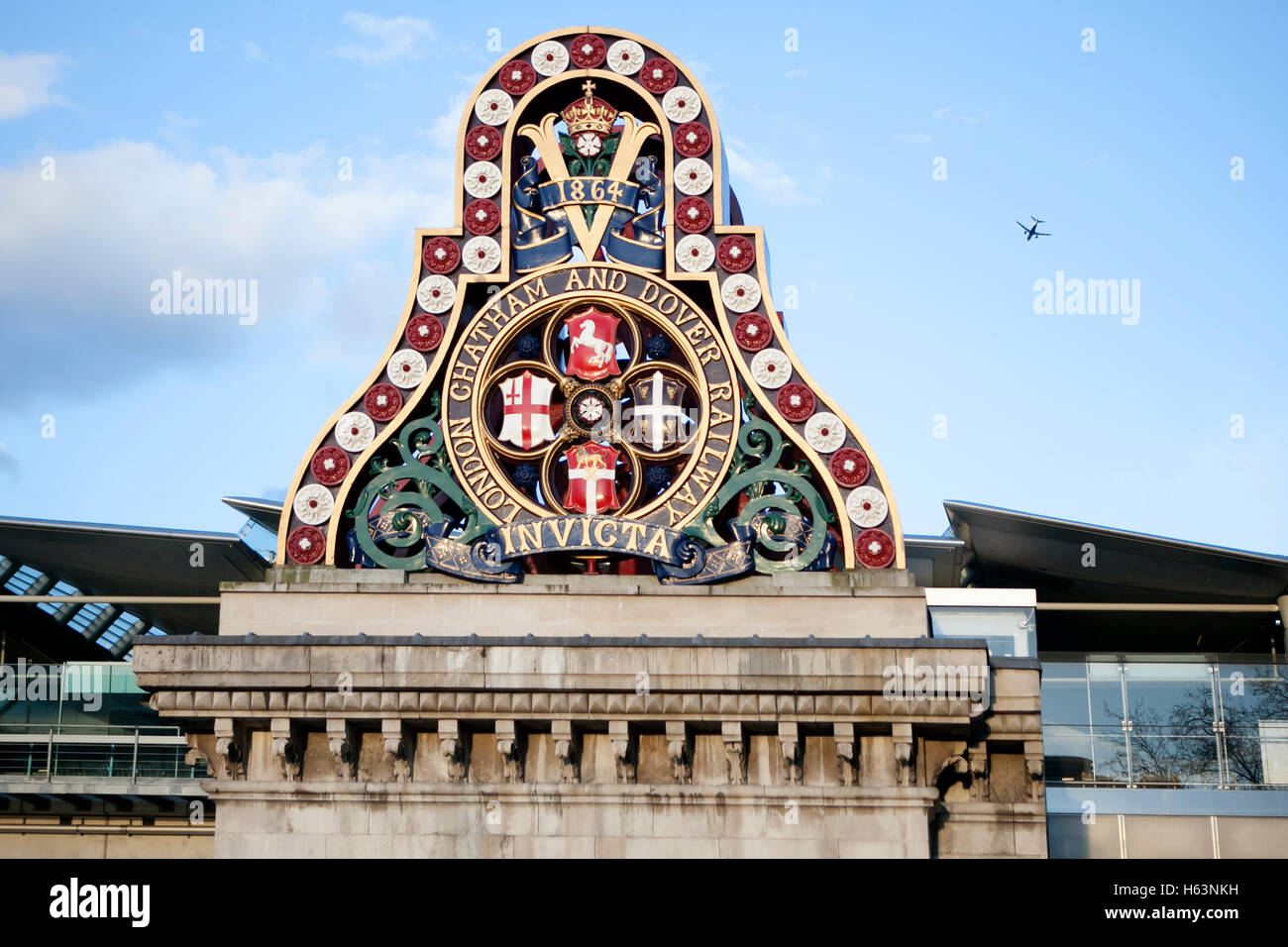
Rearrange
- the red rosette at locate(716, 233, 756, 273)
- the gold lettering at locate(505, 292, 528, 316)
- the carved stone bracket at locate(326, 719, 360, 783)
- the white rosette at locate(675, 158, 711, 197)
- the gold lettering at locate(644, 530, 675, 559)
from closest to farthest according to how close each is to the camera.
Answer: the carved stone bracket at locate(326, 719, 360, 783), the gold lettering at locate(644, 530, 675, 559), the gold lettering at locate(505, 292, 528, 316), the red rosette at locate(716, 233, 756, 273), the white rosette at locate(675, 158, 711, 197)

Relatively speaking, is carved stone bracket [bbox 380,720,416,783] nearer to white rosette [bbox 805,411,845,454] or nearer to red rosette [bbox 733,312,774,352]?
white rosette [bbox 805,411,845,454]

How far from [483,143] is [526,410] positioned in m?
6.07

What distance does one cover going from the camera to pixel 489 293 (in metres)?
38.3

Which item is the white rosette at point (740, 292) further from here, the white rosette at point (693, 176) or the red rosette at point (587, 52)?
the red rosette at point (587, 52)

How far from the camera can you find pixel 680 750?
33188mm

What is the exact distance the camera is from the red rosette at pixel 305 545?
36062mm

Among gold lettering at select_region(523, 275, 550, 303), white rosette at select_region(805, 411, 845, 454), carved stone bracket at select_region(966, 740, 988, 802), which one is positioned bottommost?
carved stone bracket at select_region(966, 740, 988, 802)

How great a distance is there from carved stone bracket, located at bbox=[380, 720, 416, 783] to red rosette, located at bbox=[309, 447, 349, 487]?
18.0ft

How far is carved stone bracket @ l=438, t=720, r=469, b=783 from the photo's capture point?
33.2 metres

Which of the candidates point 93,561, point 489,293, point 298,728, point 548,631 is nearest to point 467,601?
point 548,631

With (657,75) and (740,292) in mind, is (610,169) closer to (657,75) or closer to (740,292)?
(657,75)

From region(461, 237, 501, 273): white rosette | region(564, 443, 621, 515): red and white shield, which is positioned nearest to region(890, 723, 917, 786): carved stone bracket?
region(564, 443, 621, 515): red and white shield
